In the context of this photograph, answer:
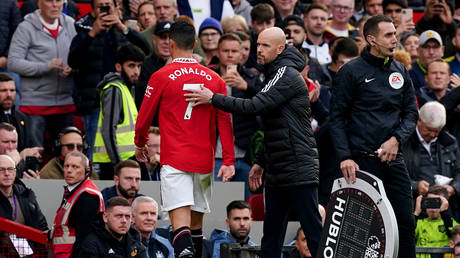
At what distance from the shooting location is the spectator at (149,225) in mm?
11648

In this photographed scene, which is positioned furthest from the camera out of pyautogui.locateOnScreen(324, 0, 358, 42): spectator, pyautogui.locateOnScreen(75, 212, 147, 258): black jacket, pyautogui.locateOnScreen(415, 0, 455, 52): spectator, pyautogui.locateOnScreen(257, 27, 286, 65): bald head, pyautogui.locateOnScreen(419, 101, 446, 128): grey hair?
Answer: pyautogui.locateOnScreen(415, 0, 455, 52): spectator

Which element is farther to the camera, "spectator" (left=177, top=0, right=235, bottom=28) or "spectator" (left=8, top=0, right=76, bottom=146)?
"spectator" (left=177, top=0, right=235, bottom=28)

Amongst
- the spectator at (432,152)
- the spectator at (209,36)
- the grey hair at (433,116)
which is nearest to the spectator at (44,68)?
the spectator at (209,36)

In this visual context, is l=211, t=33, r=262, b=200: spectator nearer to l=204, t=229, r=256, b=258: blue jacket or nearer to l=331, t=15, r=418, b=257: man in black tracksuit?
l=204, t=229, r=256, b=258: blue jacket

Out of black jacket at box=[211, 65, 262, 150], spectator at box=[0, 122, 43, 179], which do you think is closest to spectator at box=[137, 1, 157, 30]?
black jacket at box=[211, 65, 262, 150]

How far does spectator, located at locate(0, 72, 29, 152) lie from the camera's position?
1326 cm

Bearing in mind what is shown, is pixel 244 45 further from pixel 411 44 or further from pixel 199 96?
pixel 199 96

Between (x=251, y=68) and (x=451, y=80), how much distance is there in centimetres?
298

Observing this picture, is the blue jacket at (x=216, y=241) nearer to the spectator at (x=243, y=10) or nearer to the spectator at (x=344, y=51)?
the spectator at (x=344, y=51)

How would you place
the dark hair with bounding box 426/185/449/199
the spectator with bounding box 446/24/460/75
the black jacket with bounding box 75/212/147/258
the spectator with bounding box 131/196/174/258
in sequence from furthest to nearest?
the spectator with bounding box 446/24/460/75, the dark hair with bounding box 426/185/449/199, the spectator with bounding box 131/196/174/258, the black jacket with bounding box 75/212/147/258

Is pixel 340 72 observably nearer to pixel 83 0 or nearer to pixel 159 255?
pixel 159 255

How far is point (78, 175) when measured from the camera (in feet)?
38.1

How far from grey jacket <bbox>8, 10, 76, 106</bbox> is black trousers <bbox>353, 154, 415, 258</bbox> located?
6.04 meters

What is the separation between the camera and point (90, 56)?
46.3ft
